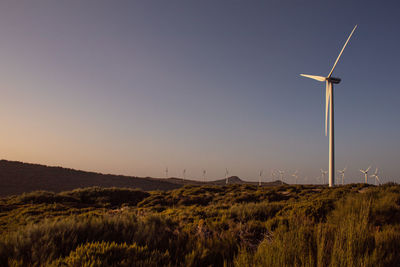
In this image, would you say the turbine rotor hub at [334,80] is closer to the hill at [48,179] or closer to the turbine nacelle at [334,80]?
the turbine nacelle at [334,80]

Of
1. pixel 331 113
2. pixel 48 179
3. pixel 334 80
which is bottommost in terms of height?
pixel 48 179

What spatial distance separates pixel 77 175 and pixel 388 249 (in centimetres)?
7596

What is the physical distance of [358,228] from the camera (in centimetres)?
489

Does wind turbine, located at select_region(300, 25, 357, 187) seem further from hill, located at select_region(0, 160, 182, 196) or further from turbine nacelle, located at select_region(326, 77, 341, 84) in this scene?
hill, located at select_region(0, 160, 182, 196)

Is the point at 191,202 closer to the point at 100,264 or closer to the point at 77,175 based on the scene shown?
the point at 100,264

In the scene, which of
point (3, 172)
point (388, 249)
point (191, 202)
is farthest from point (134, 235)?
point (3, 172)

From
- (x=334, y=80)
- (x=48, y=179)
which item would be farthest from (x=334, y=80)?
(x=48, y=179)

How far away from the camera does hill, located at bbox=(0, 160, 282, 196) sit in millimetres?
52406

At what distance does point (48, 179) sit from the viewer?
5944 cm

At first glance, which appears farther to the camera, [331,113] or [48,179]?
[48,179]

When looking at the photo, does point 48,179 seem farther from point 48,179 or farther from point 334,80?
point 334,80

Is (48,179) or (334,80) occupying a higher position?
(334,80)

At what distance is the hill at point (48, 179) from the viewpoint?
52.4 metres

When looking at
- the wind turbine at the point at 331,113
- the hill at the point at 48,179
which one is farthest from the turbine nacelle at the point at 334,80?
the hill at the point at 48,179
